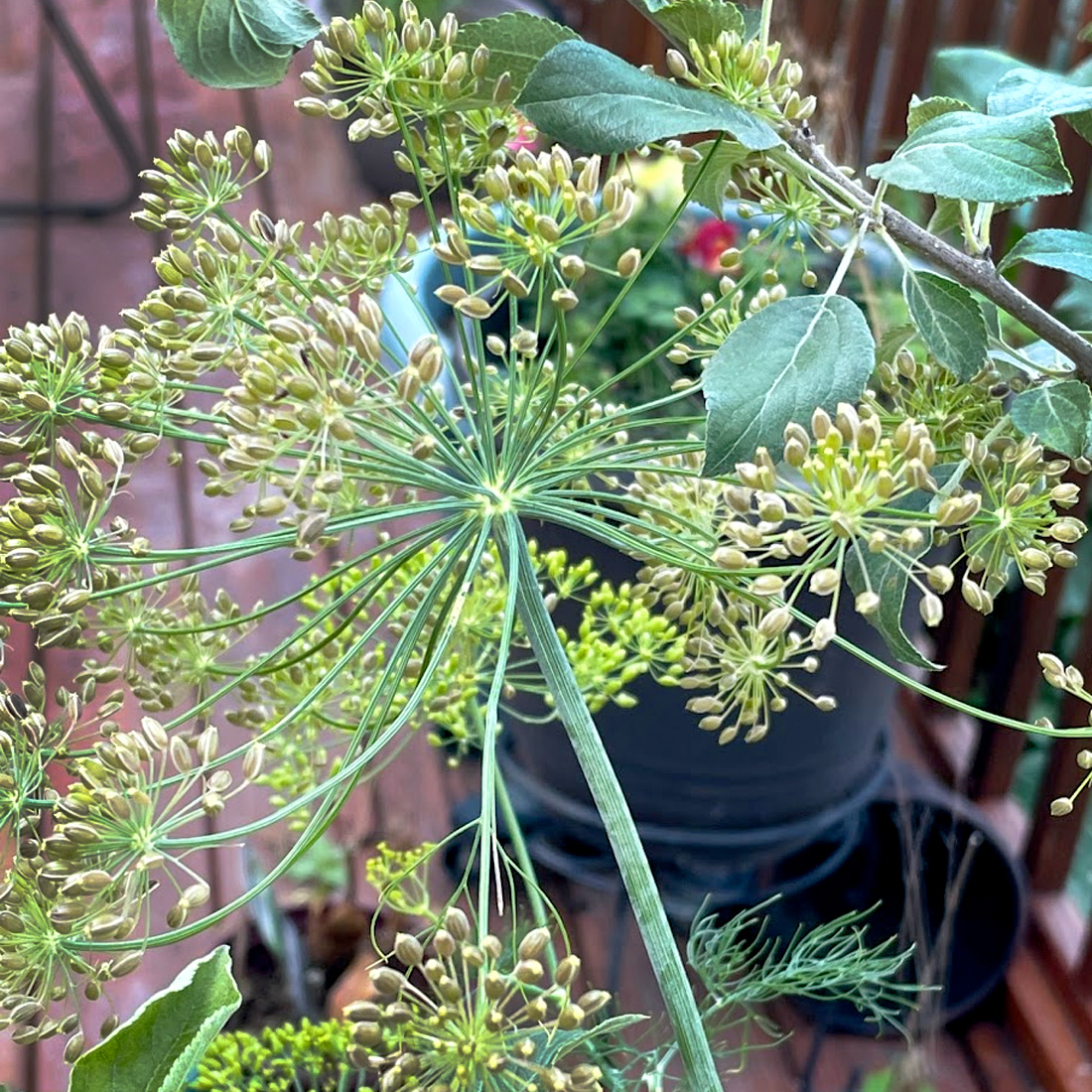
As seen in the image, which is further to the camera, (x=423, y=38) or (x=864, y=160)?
(x=864, y=160)

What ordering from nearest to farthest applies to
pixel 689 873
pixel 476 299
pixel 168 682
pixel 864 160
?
pixel 476 299 → pixel 168 682 → pixel 689 873 → pixel 864 160

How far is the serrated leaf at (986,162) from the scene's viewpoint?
36 cm

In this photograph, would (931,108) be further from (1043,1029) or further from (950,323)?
(1043,1029)

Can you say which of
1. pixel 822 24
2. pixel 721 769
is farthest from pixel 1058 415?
pixel 822 24

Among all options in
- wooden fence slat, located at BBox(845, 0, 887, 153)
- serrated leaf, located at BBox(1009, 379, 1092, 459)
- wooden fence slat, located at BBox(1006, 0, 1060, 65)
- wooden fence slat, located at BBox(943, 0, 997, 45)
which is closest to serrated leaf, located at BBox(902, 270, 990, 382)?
serrated leaf, located at BBox(1009, 379, 1092, 459)

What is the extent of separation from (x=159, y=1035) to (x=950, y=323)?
0.32 meters

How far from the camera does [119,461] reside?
38cm

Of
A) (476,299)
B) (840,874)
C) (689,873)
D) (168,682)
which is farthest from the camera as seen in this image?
(840,874)

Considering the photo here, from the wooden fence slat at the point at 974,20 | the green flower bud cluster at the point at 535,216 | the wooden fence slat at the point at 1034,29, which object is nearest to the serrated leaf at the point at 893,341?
the green flower bud cluster at the point at 535,216

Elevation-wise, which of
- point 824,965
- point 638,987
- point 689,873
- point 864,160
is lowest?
point 638,987

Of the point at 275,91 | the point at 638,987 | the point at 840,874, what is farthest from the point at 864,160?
the point at 275,91

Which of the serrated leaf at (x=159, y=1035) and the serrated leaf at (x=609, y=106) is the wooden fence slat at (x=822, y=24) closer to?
the serrated leaf at (x=609, y=106)

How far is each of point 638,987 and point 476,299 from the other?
A: 85cm

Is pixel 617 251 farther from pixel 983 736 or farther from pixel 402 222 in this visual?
pixel 402 222
